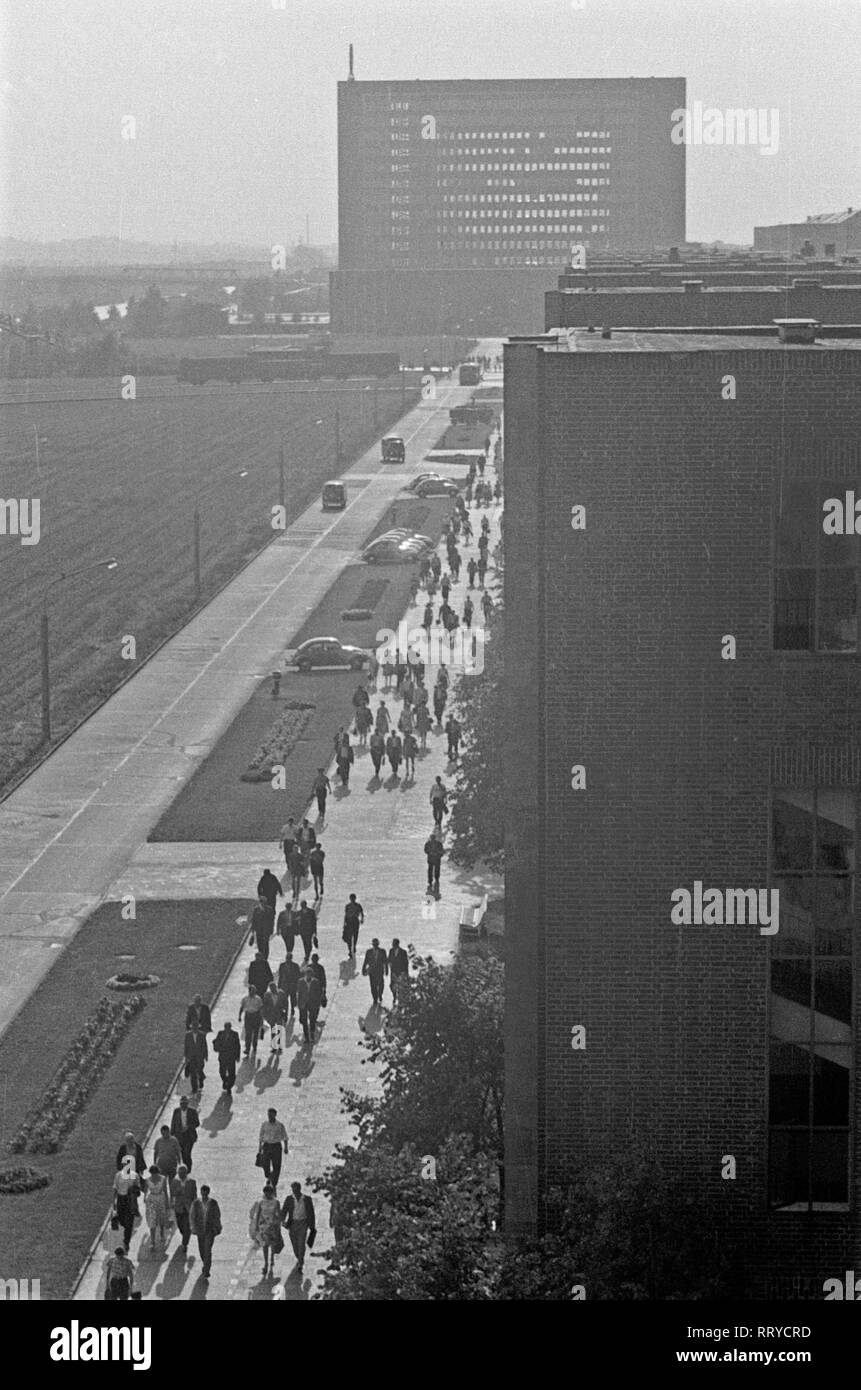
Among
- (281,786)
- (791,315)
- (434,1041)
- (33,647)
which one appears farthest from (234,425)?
(434,1041)

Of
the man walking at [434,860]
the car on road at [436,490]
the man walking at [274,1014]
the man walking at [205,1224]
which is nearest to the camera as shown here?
the man walking at [205,1224]

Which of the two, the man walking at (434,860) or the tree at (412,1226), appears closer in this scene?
the tree at (412,1226)

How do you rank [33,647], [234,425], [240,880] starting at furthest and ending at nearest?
[234,425] → [33,647] → [240,880]

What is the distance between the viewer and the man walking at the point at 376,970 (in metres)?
32.6

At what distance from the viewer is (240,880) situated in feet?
Answer: 131

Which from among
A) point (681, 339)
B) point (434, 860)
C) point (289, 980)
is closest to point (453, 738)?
point (434, 860)

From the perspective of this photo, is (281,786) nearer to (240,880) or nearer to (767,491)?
(240,880)

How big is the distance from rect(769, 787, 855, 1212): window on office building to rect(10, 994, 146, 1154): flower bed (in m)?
11.6

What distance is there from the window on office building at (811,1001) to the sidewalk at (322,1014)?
22.3 ft

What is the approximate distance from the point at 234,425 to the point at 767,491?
112121 millimetres

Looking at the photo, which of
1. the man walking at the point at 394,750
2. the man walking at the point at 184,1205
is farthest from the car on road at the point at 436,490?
the man walking at the point at 184,1205

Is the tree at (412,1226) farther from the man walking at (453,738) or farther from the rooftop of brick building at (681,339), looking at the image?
the man walking at (453,738)

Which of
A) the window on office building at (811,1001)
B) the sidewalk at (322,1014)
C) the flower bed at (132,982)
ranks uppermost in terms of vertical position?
the window on office building at (811,1001)

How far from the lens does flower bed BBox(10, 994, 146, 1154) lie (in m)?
27.5
